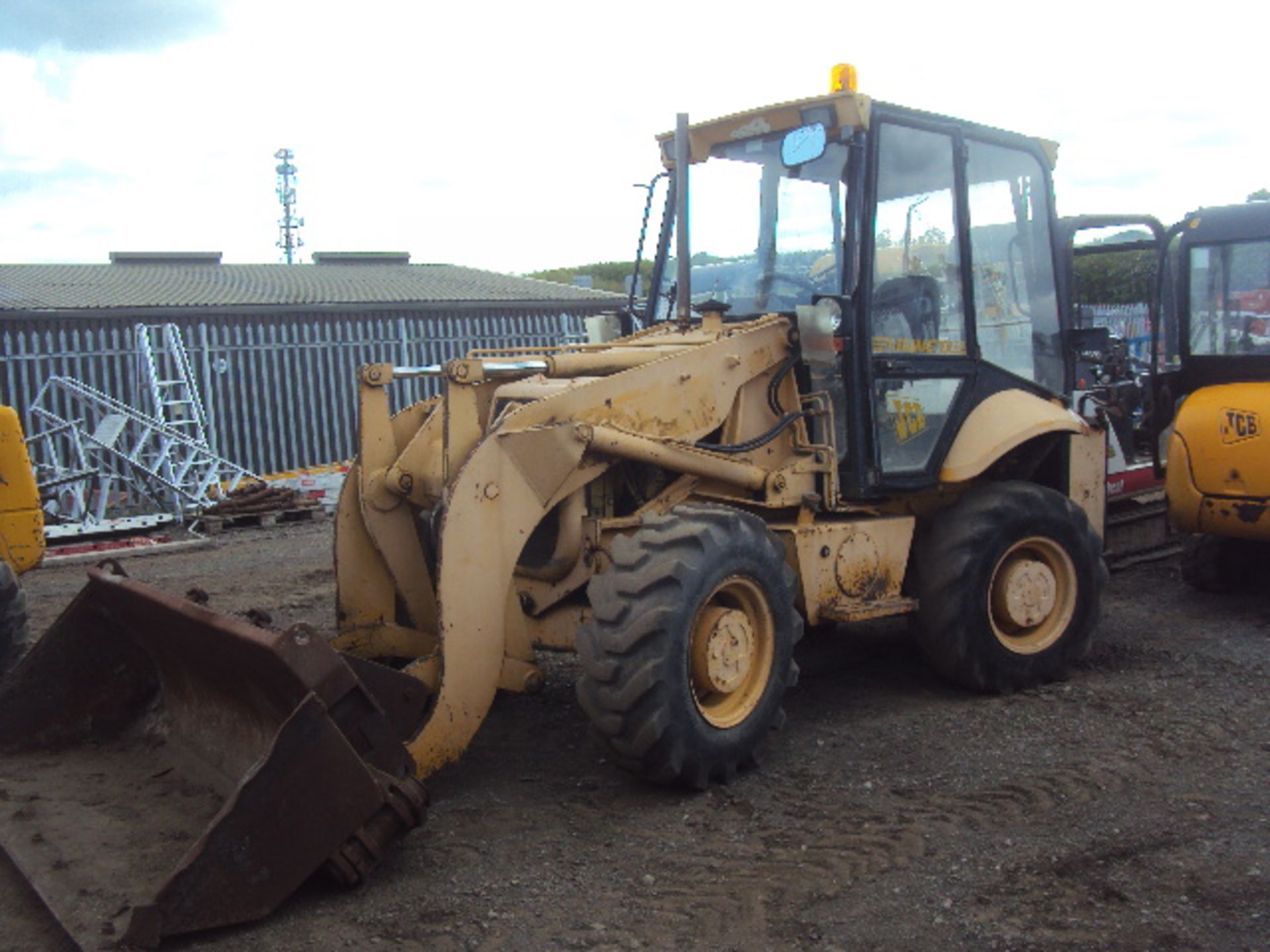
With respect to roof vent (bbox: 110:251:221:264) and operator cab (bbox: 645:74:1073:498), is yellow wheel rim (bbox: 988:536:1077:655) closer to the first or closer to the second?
operator cab (bbox: 645:74:1073:498)

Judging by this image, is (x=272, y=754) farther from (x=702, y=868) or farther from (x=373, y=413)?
(x=373, y=413)

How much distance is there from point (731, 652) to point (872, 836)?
36.9 inches

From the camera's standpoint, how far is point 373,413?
584 cm

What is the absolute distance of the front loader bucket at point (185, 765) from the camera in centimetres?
391

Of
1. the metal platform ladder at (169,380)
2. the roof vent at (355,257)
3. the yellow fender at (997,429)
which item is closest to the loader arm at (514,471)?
the yellow fender at (997,429)

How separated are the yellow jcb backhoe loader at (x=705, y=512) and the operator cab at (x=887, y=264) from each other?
2cm

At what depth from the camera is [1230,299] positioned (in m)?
8.45

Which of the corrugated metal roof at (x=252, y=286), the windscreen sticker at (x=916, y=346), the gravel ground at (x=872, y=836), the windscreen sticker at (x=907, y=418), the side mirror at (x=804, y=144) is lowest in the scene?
the gravel ground at (x=872, y=836)

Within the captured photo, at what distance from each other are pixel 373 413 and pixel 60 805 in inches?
81.7

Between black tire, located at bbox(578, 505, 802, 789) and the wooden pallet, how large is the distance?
10.5 metres

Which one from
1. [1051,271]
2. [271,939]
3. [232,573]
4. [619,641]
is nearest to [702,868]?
[619,641]

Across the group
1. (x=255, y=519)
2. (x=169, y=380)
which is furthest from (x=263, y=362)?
(x=255, y=519)

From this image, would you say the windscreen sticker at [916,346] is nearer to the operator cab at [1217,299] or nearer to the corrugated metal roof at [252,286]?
the operator cab at [1217,299]

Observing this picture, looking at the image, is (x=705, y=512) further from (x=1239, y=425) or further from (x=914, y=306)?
(x=1239, y=425)
